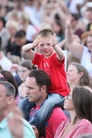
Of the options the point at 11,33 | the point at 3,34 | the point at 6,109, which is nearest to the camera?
the point at 6,109

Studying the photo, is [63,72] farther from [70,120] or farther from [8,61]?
[8,61]

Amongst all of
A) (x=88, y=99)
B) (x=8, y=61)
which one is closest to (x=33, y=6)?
(x=8, y=61)

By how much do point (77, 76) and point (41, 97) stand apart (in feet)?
4.25

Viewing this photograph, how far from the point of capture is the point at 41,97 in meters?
6.98

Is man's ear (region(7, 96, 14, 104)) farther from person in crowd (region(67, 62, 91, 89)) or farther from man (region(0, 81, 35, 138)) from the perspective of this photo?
person in crowd (region(67, 62, 91, 89))

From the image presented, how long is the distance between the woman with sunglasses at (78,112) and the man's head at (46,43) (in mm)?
991

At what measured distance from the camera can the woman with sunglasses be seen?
5.98 m

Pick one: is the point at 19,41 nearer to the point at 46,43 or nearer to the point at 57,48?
the point at 46,43

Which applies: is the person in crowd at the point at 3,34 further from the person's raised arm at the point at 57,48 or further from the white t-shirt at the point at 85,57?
the person's raised arm at the point at 57,48

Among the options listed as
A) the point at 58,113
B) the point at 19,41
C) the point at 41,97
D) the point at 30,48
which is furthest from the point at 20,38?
the point at 58,113

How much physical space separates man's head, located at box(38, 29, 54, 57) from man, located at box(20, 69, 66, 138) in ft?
0.98

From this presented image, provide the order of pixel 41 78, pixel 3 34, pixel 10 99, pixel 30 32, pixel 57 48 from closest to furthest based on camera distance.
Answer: pixel 10 99, pixel 57 48, pixel 41 78, pixel 3 34, pixel 30 32

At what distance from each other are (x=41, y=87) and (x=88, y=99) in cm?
96

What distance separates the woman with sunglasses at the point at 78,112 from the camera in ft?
19.6
